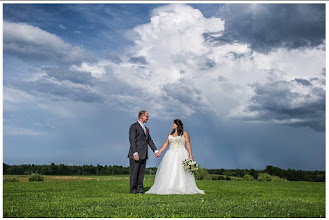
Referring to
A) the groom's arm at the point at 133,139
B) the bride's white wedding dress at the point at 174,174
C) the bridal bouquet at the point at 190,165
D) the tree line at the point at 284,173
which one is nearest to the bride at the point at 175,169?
the bride's white wedding dress at the point at 174,174

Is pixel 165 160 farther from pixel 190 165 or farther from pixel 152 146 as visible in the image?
pixel 190 165

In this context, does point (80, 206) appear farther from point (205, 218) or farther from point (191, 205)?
point (205, 218)

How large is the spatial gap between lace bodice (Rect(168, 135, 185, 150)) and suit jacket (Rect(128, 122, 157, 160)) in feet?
3.54

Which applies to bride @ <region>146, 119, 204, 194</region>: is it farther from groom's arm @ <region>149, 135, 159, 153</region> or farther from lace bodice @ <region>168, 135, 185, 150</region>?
groom's arm @ <region>149, 135, 159, 153</region>

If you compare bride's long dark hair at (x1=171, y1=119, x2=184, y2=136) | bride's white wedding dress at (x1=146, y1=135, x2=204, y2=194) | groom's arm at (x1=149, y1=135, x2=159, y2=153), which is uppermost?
bride's long dark hair at (x1=171, y1=119, x2=184, y2=136)

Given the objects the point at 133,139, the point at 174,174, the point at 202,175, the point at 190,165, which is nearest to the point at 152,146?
the point at 133,139

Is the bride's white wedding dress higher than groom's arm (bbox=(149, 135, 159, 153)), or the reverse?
groom's arm (bbox=(149, 135, 159, 153))

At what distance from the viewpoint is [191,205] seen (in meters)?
11.4

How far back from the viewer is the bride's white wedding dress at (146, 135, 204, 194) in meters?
15.4

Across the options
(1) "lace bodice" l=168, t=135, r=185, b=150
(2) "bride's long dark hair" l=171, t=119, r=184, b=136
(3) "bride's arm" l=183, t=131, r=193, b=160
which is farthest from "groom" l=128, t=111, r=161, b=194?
(3) "bride's arm" l=183, t=131, r=193, b=160

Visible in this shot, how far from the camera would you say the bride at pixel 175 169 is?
15.4 meters

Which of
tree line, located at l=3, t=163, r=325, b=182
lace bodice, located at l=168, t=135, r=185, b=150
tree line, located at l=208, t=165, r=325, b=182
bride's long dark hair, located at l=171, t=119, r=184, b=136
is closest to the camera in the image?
bride's long dark hair, located at l=171, t=119, r=184, b=136

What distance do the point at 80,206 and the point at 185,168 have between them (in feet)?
17.7

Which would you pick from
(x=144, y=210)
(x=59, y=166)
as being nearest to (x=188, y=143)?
(x=144, y=210)
